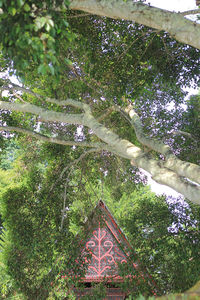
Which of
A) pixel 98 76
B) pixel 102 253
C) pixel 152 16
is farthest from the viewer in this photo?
pixel 102 253

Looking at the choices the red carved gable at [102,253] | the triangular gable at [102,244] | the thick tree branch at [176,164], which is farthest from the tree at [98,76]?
the red carved gable at [102,253]

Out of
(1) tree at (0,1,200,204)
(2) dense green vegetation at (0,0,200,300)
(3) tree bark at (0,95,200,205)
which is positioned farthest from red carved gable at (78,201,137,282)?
(3) tree bark at (0,95,200,205)

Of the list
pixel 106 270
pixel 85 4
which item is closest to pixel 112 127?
pixel 106 270

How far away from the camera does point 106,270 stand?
9.08 m

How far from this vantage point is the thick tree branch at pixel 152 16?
393 centimetres

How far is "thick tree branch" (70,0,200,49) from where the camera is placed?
3.93m

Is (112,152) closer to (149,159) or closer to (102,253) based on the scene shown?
(149,159)

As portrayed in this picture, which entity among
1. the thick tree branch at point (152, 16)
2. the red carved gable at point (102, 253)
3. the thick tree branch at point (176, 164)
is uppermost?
the thick tree branch at point (152, 16)

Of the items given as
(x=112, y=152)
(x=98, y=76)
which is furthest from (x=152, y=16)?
(x=98, y=76)

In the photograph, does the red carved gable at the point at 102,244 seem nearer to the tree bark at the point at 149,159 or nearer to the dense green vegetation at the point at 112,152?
the dense green vegetation at the point at 112,152

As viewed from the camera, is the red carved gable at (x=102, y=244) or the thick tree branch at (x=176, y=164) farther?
the red carved gable at (x=102, y=244)

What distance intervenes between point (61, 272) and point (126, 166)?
4.64 meters

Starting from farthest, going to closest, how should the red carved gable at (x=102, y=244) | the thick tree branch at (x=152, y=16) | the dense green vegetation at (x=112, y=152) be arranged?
the red carved gable at (x=102, y=244)
the dense green vegetation at (x=112, y=152)
the thick tree branch at (x=152, y=16)

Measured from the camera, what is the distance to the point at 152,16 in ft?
13.5
